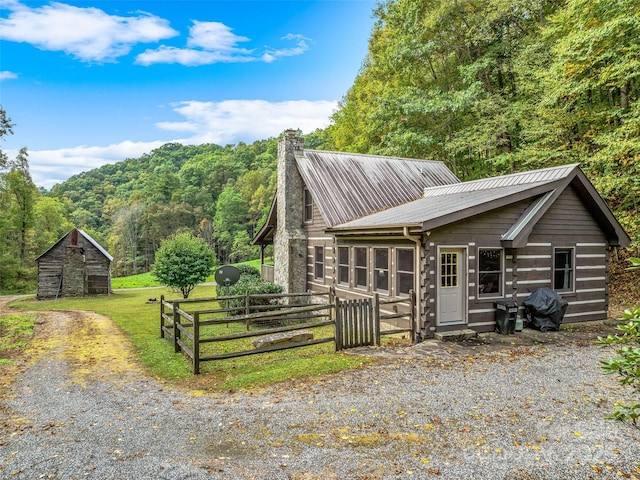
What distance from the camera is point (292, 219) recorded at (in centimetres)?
1756

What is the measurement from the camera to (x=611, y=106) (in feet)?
59.6

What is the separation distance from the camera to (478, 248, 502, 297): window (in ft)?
35.9

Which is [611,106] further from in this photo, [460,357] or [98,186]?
[98,186]

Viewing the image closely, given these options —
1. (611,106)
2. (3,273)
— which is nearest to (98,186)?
(3,273)

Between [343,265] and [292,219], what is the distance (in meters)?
4.05

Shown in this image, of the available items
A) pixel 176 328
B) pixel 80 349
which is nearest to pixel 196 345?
pixel 176 328

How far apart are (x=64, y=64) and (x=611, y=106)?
1281 inches

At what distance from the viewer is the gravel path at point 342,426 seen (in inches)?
176

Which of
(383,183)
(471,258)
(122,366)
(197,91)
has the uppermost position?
(197,91)

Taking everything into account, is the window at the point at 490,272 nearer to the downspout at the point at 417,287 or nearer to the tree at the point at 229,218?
the downspout at the point at 417,287

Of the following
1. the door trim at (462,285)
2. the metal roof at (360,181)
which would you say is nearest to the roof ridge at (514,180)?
the metal roof at (360,181)

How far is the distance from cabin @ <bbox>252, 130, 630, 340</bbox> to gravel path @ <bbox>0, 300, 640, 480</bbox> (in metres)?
2.46

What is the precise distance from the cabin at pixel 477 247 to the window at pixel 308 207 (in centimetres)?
120

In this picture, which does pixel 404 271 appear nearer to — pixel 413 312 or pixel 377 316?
pixel 413 312
